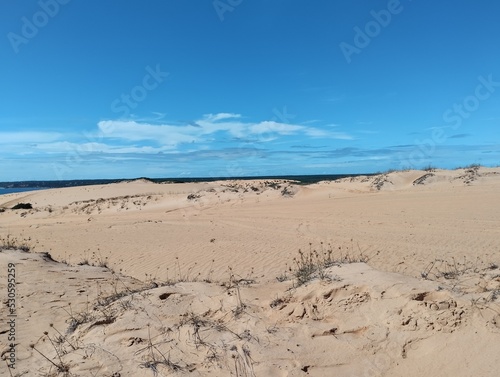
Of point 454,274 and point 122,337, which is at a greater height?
point 454,274

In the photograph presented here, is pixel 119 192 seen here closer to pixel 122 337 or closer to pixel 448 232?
pixel 448 232

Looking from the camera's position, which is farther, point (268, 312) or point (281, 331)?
point (268, 312)

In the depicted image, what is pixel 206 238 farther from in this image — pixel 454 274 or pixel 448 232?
pixel 454 274

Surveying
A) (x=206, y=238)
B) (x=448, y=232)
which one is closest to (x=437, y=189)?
(x=448, y=232)

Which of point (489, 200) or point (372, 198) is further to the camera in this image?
point (372, 198)

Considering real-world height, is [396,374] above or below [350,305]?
below

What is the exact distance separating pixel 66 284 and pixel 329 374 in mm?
5568

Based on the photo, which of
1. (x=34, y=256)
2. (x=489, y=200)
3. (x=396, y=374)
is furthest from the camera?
(x=489, y=200)

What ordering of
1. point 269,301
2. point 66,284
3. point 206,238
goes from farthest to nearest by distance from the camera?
point 206,238 → point 66,284 → point 269,301

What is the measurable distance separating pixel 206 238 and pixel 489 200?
12513 millimetres

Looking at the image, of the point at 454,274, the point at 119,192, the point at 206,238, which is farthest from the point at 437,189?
the point at 119,192

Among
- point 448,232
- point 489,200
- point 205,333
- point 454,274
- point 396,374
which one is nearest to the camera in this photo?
point 396,374

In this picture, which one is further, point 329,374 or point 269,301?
point 269,301

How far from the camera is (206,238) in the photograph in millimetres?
14062
